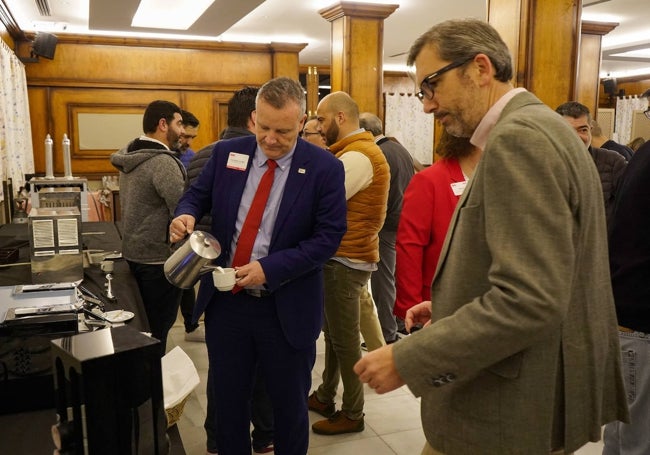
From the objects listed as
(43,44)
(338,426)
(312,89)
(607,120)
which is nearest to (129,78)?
(43,44)

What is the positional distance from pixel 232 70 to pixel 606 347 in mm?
7717

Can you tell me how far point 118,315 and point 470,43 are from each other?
144cm

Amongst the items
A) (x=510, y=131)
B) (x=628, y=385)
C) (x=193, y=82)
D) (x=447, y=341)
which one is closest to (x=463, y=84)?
(x=510, y=131)

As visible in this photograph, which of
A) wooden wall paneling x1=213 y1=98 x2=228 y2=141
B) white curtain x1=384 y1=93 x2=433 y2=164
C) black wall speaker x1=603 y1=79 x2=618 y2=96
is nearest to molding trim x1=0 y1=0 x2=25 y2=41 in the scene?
wooden wall paneling x1=213 y1=98 x2=228 y2=141

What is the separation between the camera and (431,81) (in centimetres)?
104

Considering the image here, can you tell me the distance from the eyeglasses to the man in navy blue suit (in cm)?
80

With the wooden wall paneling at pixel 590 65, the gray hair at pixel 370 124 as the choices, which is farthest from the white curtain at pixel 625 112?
the gray hair at pixel 370 124

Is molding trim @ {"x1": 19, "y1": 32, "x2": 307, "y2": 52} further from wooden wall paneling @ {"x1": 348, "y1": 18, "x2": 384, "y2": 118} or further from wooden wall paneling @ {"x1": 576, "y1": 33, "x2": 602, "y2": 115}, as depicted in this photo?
wooden wall paneling @ {"x1": 576, "y1": 33, "x2": 602, "y2": 115}

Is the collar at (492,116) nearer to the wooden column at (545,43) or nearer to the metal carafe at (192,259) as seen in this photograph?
the metal carafe at (192,259)

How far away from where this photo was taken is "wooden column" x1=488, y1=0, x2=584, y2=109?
3127mm

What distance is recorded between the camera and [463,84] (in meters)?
1.02

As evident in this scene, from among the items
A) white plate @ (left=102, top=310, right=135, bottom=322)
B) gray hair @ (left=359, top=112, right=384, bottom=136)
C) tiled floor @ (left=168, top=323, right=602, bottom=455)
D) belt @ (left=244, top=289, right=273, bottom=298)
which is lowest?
tiled floor @ (left=168, top=323, right=602, bottom=455)

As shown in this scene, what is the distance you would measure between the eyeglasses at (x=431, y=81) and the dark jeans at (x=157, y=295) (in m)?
1.93

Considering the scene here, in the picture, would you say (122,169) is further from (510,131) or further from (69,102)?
(69,102)
